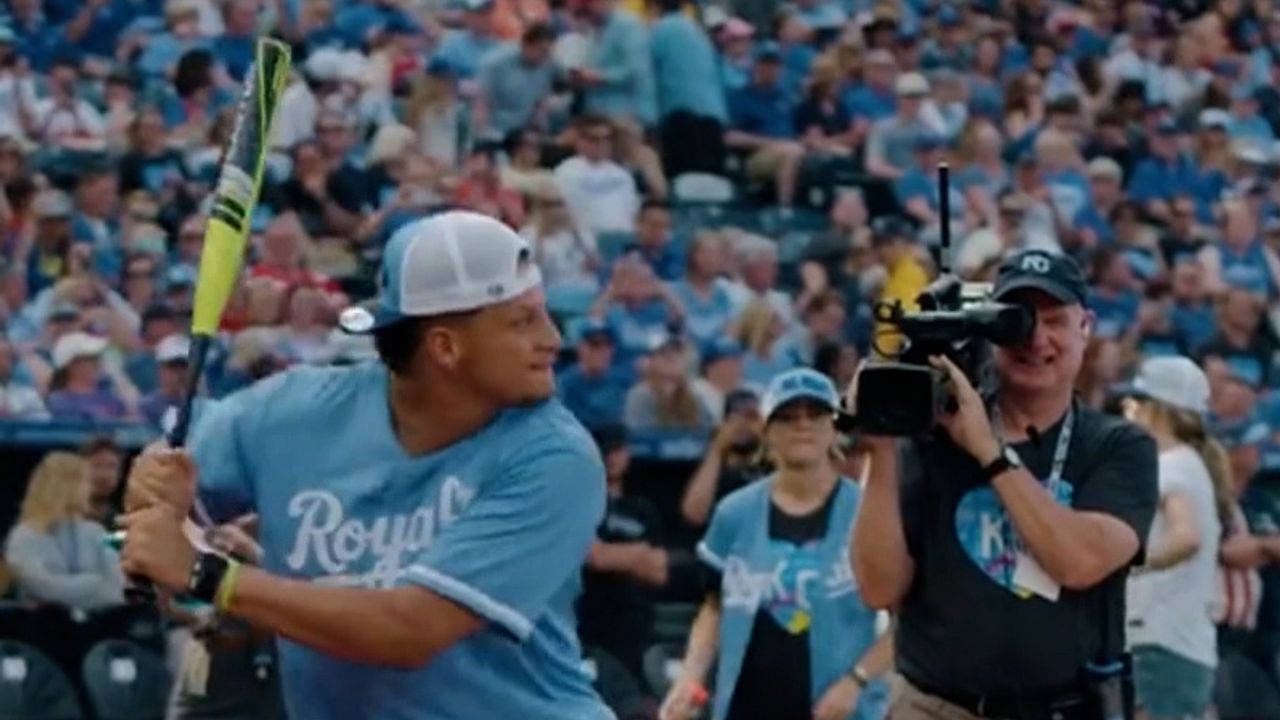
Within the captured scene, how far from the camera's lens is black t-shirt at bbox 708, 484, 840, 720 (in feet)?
30.0

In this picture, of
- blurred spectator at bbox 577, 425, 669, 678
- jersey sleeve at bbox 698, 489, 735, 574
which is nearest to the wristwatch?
jersey sleeve at bbox 698, 489, 735, 574

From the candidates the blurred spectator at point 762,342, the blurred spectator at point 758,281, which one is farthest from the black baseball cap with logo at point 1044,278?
the blurred spectator at point 758,281

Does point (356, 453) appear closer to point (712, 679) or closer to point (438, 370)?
point (438, 370)

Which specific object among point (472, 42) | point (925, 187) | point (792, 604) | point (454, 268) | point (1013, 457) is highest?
point (454, 268)

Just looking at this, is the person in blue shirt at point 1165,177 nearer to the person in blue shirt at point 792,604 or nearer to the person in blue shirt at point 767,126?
the person in blue shirt at point 767,126

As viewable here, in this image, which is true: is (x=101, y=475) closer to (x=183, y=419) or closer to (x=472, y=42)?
(x=472, y=42)

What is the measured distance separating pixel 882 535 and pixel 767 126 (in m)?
12.2

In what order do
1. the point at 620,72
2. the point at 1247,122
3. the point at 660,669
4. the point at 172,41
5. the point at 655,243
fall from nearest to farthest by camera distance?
the point at 660,669 → the point at 655,243 → the point at 172,41 → the point at 620,72 → the point at 1247,122

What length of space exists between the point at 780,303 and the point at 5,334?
3861 mm

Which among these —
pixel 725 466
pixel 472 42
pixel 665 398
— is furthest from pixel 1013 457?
pixel 472 42

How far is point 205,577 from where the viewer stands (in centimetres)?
491

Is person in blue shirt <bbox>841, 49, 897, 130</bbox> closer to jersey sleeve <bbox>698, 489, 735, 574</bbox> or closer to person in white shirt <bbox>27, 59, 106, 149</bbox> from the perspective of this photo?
person in white shirt <bbox>27, 59, 106, 149</bbox>

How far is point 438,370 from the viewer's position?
5.25 metres

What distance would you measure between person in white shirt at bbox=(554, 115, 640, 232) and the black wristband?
11.7 metres
